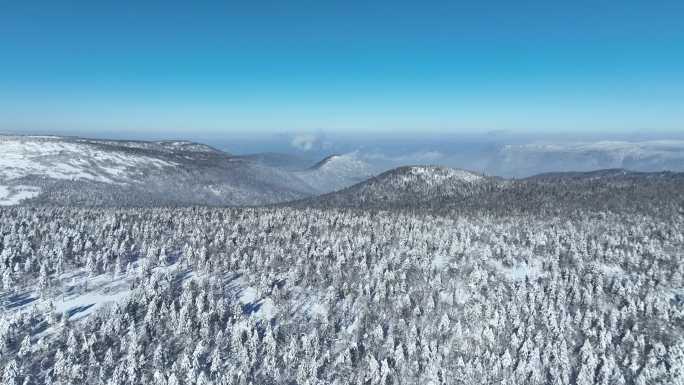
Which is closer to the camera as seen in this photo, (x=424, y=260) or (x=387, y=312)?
(x=387, y=312)

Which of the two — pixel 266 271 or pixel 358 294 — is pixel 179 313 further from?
pixel 358 294

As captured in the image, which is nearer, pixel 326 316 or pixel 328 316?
pixel 328 316

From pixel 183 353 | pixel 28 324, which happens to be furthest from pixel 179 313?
pixel 28 324

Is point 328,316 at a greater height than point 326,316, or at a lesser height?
greater

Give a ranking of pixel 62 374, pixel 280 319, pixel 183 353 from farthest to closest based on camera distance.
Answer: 1. pixel 280 319
2. pixel 183 353
3. pixel 62 374

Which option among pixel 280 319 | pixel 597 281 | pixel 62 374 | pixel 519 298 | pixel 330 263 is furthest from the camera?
pixel 330 263

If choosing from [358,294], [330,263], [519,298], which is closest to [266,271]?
[330,263]

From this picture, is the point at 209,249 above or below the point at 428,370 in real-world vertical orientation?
above
